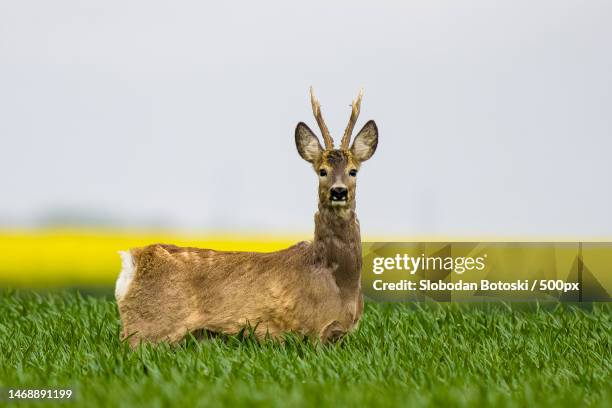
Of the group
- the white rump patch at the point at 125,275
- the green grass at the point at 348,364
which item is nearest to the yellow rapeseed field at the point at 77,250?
the green grass at the point at 348,364

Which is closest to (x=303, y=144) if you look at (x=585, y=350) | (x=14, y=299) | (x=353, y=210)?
(x=353, y=210)

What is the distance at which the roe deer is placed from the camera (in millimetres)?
6543

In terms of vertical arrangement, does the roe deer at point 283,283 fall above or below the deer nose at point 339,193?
below

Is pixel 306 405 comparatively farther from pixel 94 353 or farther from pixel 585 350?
pixel 585 350

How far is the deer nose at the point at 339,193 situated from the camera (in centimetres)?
629

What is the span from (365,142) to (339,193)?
0.54 metres

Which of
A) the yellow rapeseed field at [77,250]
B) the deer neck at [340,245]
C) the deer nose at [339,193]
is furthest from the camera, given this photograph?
the yellow rapeseed field at [77,250]

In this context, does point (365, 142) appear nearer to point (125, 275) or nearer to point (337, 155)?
point (337, 155)

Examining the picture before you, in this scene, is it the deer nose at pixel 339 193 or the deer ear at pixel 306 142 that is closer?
the deer nose at pixel 339 193

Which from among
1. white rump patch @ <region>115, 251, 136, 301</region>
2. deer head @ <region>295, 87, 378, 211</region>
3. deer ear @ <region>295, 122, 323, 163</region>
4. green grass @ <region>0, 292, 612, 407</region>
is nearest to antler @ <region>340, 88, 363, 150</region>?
deer head @ <region>295, 87, 378, 211</region>

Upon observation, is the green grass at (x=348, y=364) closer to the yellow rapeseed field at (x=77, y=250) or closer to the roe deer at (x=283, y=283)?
the roe deer at (x=283, y=283)

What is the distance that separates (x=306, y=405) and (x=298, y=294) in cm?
169

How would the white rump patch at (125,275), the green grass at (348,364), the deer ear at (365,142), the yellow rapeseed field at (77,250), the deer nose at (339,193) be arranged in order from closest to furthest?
the green grass at (348,364)
the deer nose at (339,193)
the deer ear at (365,142)
the white rump patch at (125,275)
the yellow rapeseed field at (77,250)

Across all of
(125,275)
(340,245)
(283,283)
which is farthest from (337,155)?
(125,275)
